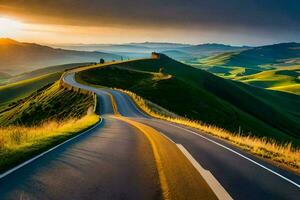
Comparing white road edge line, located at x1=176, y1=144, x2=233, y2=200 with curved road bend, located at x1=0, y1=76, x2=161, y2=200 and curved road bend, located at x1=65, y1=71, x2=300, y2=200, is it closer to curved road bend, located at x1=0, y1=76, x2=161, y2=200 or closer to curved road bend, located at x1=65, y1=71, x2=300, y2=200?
curved road bend, located at x1=65, y1=71, x2=300, y2=200

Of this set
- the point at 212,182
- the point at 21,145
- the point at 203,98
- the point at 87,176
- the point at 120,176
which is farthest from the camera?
the point at 203,98

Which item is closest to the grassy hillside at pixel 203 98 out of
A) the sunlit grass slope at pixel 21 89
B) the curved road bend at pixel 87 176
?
the sunlit grass slope at pixel 21 89

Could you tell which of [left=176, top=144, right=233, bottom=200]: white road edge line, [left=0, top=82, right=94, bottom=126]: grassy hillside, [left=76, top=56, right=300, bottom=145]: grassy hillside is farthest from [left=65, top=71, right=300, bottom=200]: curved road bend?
[left=76, top=56, right=300, bottom=145]: grassy hillside

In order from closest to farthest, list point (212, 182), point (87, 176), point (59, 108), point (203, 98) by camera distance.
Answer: point (212, 182), point (87, 176), point (59, 108), point (203, 98)

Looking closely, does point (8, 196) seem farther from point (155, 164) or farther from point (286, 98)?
point (286, 98)

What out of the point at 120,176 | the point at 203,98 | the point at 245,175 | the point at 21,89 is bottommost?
the point at 21,89

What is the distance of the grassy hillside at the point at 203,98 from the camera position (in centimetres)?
7425

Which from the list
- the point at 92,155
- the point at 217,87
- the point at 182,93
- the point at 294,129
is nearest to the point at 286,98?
the point at 217,87

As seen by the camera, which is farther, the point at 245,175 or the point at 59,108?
the point at 59,108

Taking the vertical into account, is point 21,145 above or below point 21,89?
above

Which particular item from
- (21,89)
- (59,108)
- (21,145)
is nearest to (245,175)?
(21,145)

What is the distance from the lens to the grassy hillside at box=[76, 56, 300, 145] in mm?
Answer: 74250

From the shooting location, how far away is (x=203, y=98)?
277 feet

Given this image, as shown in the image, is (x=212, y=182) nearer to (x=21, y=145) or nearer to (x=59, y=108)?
(x=21, y=145)
